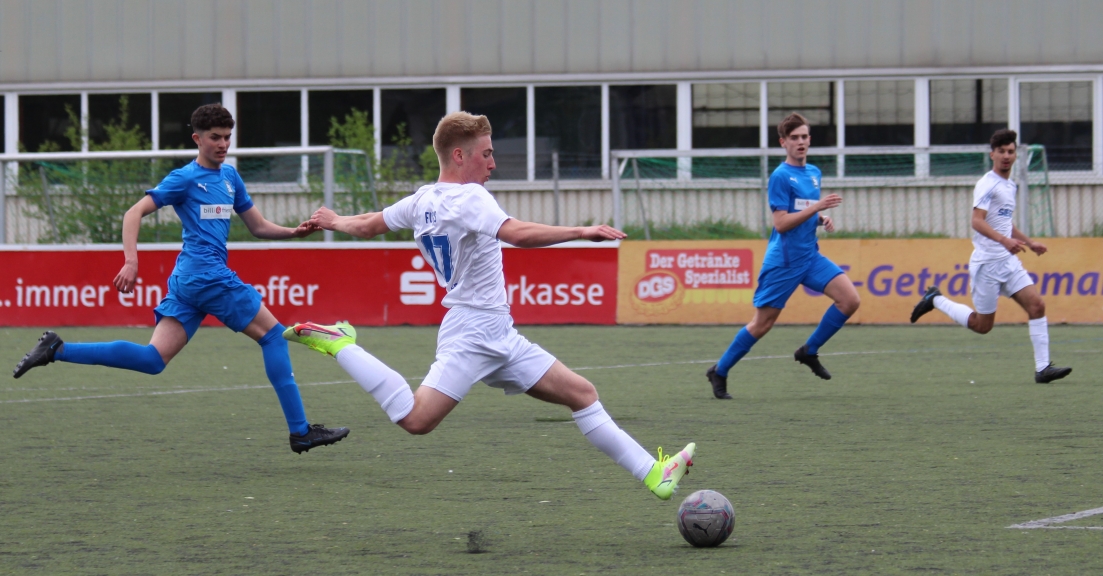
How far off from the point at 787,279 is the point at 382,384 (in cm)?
484

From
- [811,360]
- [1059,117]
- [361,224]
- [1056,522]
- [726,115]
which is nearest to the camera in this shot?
[1056,522]

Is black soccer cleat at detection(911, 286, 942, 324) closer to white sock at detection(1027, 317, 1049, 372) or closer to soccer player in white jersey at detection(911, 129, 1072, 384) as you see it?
soccer player in white jersey at detection(911, 129, 1072, 384)

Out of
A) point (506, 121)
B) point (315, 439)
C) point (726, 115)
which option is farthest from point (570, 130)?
point (315, 439)

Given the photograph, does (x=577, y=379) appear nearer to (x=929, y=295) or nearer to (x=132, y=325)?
(x=929, y=295)

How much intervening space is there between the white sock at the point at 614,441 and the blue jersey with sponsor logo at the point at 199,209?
2.65m

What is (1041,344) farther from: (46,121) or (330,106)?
(46,121)

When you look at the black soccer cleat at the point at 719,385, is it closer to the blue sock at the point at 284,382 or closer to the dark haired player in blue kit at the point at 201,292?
the dark haired player in blue kit at the point at 201,292

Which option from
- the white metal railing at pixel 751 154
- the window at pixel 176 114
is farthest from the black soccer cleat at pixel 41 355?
the window at pixel 176 114

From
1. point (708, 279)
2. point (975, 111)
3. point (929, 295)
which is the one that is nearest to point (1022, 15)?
point (975, 111)

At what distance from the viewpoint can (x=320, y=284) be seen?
16.0 m

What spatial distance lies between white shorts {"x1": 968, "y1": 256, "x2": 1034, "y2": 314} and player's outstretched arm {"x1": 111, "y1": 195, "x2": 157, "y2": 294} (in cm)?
610

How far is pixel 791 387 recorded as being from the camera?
10.2 metres

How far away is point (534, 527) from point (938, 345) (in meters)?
8.90

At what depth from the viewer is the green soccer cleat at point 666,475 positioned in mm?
5352
